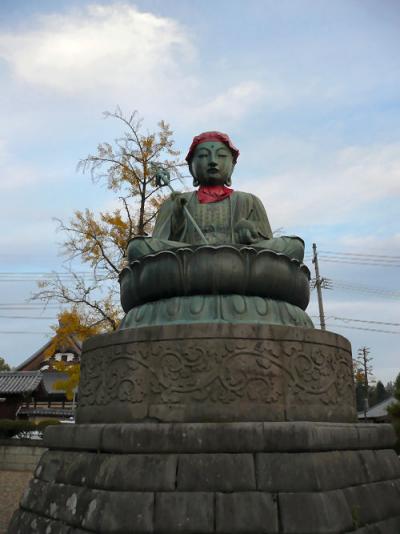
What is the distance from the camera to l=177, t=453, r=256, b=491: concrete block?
3020 millimetres

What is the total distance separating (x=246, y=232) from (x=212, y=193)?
3.65 ft

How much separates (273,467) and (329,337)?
1.38 meters

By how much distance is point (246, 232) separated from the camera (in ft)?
16.1

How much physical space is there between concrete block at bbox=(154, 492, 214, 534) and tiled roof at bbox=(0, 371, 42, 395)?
18.3 meters

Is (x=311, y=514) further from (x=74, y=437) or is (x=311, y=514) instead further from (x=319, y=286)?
(x=319, y=286)

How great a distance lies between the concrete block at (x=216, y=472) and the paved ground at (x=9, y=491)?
317 centimetres

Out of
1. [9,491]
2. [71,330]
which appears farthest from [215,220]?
[71,330]

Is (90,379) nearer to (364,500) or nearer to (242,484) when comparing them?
(242,484)

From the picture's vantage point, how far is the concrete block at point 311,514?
2.86 meters

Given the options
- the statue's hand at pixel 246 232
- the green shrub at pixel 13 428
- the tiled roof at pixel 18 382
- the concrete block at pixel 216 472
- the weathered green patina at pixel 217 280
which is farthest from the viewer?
the tiled roof at pixel 18 382

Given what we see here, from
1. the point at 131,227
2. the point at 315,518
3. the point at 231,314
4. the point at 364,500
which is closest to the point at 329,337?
the point at 231,314

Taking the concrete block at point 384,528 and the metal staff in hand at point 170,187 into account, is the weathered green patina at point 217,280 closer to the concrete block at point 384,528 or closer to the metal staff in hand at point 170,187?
the metal staff in hand at point 170,187

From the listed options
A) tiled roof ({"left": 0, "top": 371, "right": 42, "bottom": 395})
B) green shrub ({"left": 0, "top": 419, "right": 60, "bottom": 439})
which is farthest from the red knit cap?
tiled roof ({"left": 0, "top": 371, "right": 42, "bottom": 395})

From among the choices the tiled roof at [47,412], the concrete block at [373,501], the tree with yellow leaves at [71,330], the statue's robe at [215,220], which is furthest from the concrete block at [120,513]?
the tiled roof at [47,412]
